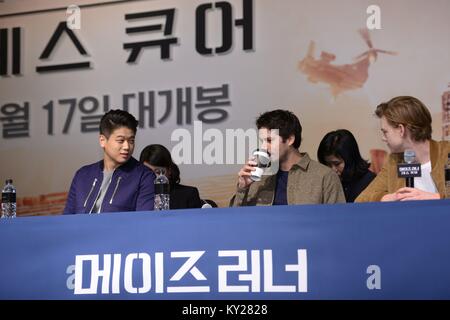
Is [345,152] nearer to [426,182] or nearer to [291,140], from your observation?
[291,140]

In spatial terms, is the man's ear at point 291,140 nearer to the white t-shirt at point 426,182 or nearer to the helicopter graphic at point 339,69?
the white t-shirt at point 426,182

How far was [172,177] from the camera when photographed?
412 cm

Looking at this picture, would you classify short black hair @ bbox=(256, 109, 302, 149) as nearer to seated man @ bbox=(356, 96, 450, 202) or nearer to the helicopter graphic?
seated man @ bbox=(356, 96, 450, 202)

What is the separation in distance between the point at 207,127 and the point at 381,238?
7.16 ft

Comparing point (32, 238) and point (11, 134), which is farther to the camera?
point (11, 134)

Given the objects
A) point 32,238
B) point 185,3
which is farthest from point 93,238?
point 185,3

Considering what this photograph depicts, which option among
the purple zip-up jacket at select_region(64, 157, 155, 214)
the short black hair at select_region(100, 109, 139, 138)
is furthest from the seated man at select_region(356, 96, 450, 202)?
the short black hair at select_region(100, 109, 139, 138)

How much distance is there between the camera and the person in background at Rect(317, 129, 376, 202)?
3.90m

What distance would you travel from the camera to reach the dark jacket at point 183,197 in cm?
401

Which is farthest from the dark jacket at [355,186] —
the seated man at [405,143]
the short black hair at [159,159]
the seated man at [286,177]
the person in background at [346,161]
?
the short black hair at [159,159]

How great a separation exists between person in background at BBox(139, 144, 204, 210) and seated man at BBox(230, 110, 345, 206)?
2.05 feet

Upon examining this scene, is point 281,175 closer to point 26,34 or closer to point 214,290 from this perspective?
point 214,290

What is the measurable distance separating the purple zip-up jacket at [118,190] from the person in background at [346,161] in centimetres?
93

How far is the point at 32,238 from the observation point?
2865 mm
